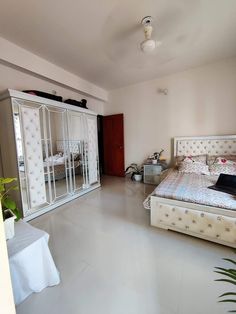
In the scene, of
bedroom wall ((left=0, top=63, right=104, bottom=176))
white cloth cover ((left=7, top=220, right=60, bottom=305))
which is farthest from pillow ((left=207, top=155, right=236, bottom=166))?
bedroom wall ((left=0, top=63, right=104, bottom=176))

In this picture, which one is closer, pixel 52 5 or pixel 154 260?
pixel 154 260

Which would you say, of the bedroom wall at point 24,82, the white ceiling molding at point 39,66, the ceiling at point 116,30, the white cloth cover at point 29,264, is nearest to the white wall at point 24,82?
the bedroom wall at point 24,82

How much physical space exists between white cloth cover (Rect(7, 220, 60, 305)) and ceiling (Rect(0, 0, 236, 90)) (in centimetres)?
248

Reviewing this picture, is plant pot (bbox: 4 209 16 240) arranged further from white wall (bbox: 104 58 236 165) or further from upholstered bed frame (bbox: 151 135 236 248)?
white wall (bbox: 104 58 236 165)

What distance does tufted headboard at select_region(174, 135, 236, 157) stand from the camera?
11.2 feet

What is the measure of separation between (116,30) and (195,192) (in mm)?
2468

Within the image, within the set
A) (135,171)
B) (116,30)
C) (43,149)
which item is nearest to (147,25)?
(116,30)

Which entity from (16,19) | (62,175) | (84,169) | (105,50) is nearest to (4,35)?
(16,19)

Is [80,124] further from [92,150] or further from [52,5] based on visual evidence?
[52,5]

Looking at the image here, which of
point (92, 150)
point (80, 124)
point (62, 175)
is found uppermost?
point (80, 124)

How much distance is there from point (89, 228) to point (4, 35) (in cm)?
302

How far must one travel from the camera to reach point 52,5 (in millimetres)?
1860

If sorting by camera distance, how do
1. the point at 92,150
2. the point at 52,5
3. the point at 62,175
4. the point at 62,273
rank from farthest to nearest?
the point at 92,150, the point at 62,175, the point at 52,5, the point at 62,273

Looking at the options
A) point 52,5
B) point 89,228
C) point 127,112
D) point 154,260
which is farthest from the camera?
point 127,112
